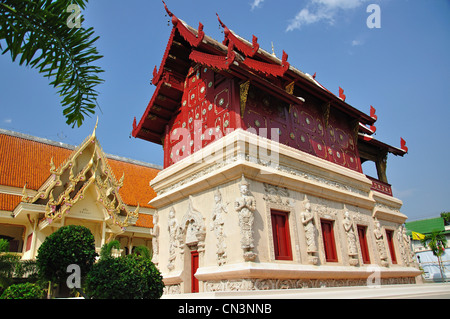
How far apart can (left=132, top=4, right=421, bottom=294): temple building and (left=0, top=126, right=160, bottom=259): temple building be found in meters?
3.66

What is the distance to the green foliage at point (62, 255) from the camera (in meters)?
4.46

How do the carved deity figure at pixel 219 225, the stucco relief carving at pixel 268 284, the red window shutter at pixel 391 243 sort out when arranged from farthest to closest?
the red window shutter at pixel 391 243, the carved deity figure at pixel 219 225, the stucco relief carving at pixel 268 284

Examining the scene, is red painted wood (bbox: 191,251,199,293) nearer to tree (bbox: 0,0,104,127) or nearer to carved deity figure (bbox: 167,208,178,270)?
carved deity figure (bbox: 167,208,178,270)

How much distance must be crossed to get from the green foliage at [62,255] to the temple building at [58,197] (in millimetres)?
9069

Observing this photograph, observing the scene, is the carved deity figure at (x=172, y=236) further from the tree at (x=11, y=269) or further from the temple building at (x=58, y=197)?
the temple building at (x=58, y=197)

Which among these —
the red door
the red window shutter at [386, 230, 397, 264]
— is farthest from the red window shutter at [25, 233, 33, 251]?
the red window shutter at [386, 230, 397, 264]

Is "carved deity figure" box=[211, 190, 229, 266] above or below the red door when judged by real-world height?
above

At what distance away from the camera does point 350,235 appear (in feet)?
33.6

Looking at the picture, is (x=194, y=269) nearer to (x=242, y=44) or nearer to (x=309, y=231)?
(x=309, y=231)

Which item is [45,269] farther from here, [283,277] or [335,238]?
[335,238]

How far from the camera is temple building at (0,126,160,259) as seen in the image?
1313 centimetres

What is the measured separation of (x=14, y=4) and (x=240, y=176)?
5.59 metres
